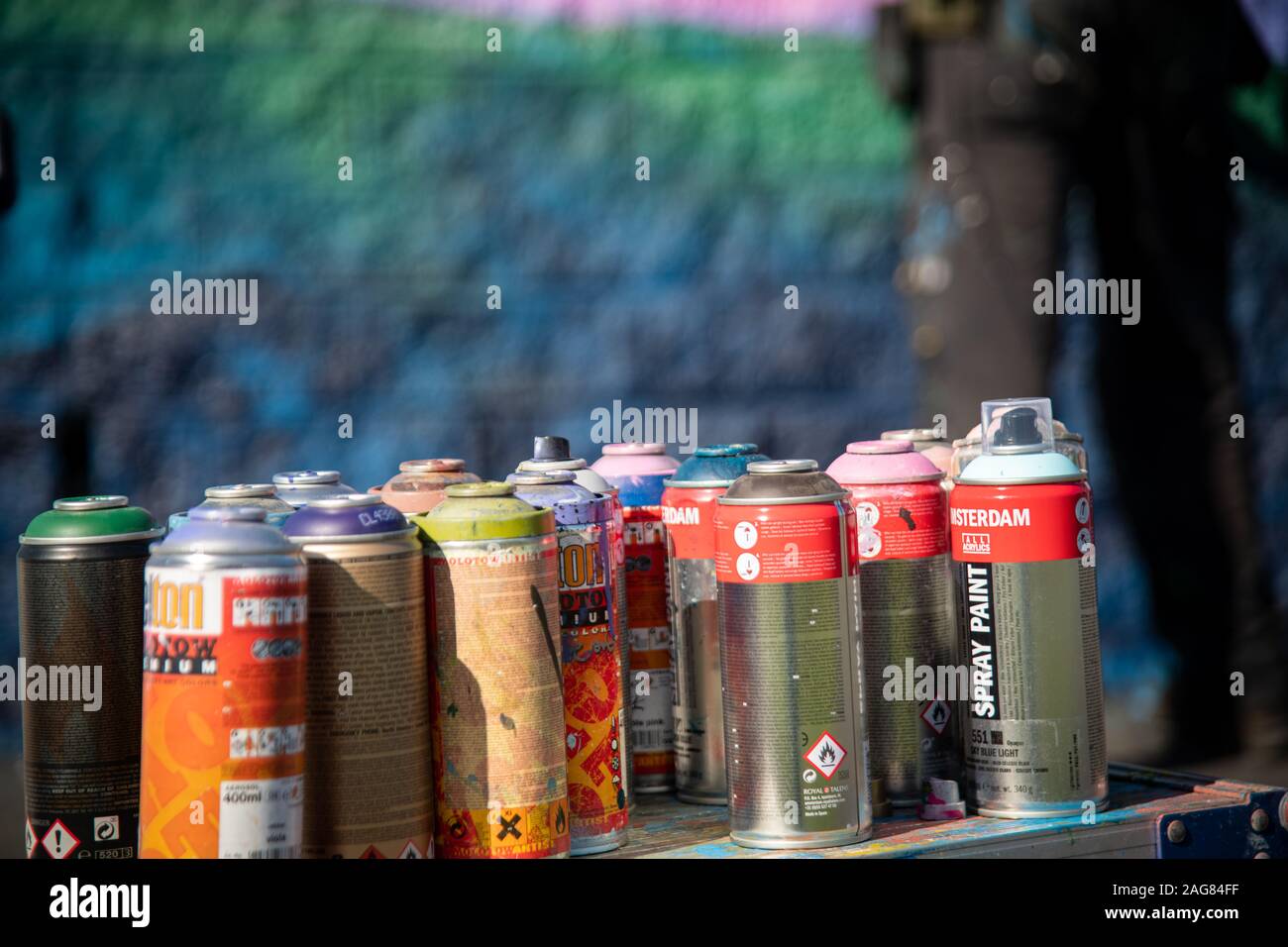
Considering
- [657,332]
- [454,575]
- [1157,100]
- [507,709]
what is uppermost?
[1157,100]

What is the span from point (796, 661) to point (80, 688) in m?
1.12

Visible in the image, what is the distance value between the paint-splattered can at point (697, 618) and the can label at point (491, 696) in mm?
531

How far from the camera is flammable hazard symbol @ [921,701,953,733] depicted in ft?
8.71

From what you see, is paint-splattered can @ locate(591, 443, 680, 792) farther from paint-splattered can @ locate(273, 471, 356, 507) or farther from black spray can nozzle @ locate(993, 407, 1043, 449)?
black spray can nozzle @ locate(993, 407, 1043, 449)

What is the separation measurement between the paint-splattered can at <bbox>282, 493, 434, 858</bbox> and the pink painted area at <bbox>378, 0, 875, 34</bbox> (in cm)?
395

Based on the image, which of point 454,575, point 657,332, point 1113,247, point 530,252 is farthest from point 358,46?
point 454,575

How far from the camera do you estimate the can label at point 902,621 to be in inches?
103

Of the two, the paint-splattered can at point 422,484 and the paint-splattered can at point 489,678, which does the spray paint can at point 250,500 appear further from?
the paint-splattered can at point 489,678

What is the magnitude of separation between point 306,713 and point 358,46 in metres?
3.97

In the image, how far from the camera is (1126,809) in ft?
8.50

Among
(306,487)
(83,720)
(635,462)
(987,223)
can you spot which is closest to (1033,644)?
(635,462)

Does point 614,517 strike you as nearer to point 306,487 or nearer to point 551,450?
point 551,450
